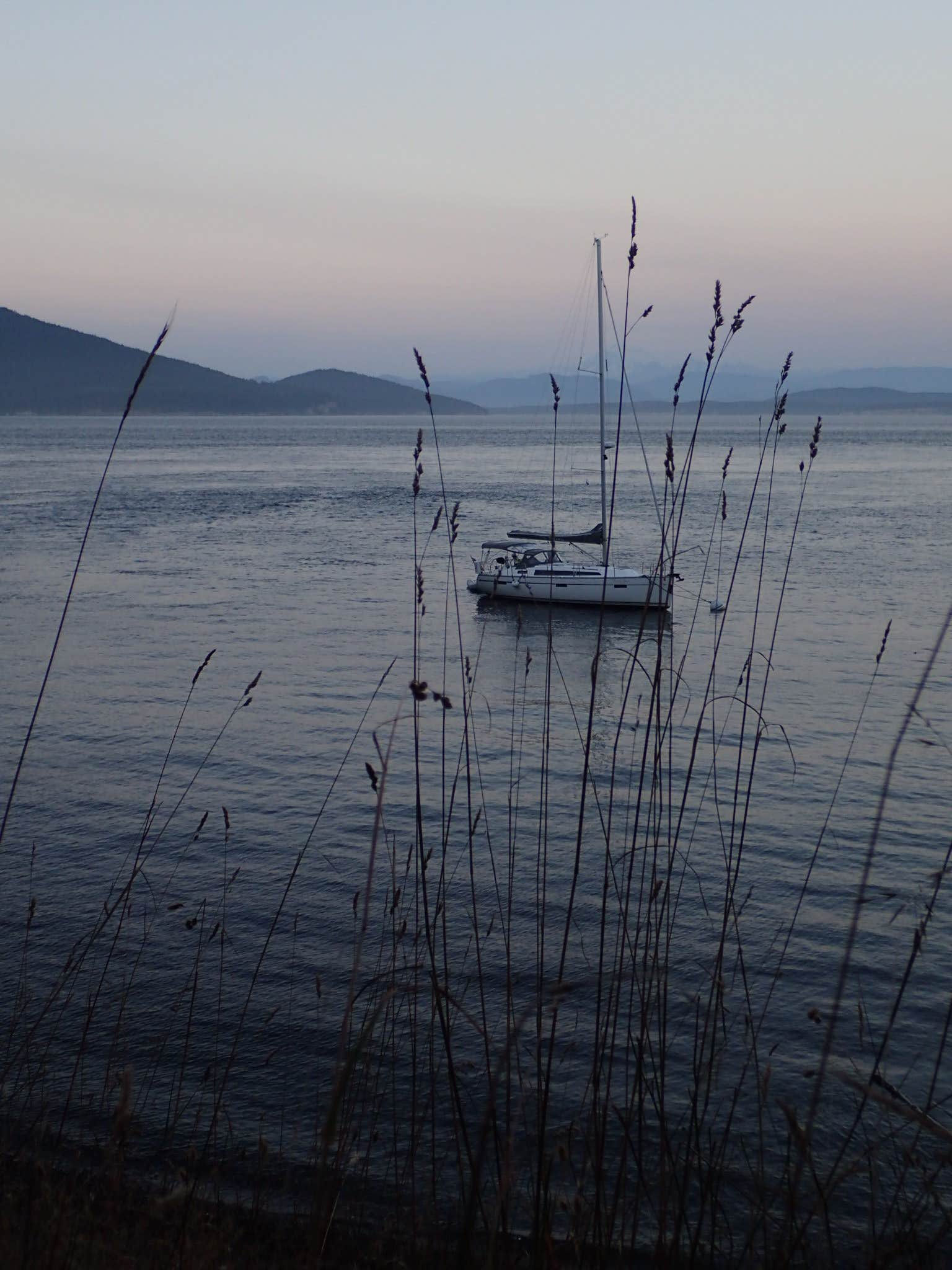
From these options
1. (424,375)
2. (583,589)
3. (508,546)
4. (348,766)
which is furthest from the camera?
(508,546)

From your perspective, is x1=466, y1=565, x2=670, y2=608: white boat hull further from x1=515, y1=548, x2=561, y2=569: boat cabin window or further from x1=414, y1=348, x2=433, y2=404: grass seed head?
x1=414, y1=348, x2=433, y2=404: grass seed head

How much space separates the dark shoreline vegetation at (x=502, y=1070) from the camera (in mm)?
2443

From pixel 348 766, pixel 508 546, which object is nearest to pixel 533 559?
pixel 508 546

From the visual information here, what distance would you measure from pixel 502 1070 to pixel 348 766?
12595mm

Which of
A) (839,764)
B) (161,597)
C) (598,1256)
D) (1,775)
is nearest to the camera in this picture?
(598,1256)

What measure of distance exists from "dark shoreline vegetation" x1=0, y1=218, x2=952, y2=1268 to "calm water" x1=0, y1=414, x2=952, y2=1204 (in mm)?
131

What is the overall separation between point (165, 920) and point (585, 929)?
374 centimetres

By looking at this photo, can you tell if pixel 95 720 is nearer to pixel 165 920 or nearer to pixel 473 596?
pixel 165 920

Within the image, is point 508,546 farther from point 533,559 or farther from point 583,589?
point 583,589

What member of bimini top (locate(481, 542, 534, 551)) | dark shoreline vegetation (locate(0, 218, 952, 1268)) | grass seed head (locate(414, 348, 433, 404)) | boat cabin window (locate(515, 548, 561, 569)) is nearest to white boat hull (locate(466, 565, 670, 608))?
boat cabin window (locate(515, 548, 561, 569))

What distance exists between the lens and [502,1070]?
3.23 metres

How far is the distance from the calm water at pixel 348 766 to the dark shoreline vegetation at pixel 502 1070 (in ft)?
0.43

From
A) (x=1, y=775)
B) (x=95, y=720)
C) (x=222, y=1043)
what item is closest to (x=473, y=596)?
(x=95, y=720)

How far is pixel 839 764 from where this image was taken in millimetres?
15977
